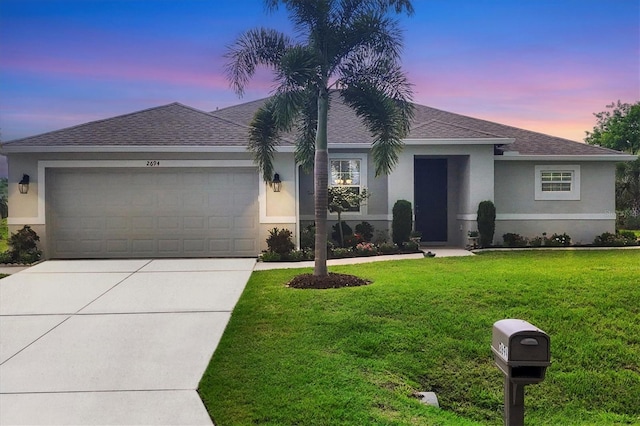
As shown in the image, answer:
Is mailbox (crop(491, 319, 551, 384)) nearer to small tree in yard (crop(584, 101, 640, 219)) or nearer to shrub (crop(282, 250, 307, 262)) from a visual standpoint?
shrub (crop(282, 250, 307, 262))

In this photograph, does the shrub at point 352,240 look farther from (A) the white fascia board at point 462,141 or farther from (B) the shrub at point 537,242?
(B) the shrub at point 537,242

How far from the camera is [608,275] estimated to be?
9.33m

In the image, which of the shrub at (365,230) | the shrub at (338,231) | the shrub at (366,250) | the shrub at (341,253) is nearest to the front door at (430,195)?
the shrub at (365,230)

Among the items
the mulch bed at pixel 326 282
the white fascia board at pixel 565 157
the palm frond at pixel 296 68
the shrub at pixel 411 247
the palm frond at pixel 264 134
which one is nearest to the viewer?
the palm frond at pixel 296 68

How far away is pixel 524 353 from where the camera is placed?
10.2 ft

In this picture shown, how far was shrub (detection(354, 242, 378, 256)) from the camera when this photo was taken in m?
13.4

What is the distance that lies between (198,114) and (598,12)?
12374mm

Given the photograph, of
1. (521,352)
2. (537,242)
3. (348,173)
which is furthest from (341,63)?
(537,242)

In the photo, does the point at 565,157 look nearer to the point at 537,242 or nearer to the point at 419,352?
the point at 537,242

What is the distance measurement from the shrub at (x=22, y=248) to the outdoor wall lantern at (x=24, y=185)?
0.92m

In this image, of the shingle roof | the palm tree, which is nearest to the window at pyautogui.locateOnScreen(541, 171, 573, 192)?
the shingle roof

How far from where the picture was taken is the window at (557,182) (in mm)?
15609

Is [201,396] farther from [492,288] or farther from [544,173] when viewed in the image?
[544,173]

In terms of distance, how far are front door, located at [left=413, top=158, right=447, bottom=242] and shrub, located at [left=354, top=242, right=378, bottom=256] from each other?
314cm
